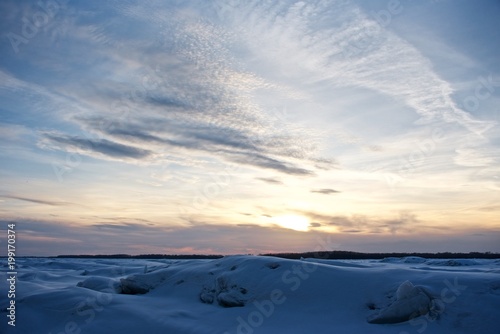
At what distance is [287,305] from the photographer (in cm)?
672

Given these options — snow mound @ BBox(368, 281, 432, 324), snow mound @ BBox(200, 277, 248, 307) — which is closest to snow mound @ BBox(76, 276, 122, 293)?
snow mound @ BBox(200, 277, 248, 307)

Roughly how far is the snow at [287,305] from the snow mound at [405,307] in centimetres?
2

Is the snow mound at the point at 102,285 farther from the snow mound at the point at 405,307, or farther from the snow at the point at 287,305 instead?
the snow mound at the point at 405,307

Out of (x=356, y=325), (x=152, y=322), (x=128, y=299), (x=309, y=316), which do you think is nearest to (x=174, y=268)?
(x=128, y=299)

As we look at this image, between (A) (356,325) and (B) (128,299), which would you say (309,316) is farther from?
(B) (128,299)

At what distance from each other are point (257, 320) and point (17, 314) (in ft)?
16.0

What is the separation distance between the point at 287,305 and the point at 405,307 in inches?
84.9

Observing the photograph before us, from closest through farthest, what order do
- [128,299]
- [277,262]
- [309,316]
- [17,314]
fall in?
[309,316] < [17,314] < [128,299] < [277,262]

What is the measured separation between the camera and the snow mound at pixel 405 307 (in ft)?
18.7

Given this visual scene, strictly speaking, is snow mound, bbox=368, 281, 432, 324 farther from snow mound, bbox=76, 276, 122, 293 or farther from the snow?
snow mound, bbox=76, 276, 122, 293

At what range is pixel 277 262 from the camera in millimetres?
8273

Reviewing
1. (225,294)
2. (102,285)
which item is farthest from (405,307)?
(102,285)

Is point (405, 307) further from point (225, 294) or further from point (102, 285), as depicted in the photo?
point (102, 285)

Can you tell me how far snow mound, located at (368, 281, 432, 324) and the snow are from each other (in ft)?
0.05
